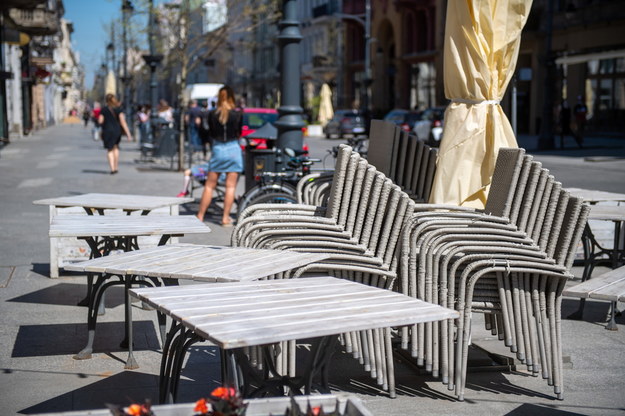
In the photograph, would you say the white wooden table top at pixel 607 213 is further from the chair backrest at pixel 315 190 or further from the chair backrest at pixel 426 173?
the chair backrest at pixel 315 190

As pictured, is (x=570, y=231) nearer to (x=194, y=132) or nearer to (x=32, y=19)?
(x=194, y=132)

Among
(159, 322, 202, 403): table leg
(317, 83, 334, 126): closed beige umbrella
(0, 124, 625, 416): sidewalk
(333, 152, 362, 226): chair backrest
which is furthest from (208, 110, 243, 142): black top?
(317, 83, 334, 126): closed beige umbrella

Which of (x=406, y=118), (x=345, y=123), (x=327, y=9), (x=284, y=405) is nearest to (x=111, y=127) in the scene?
(x=284, y=405)

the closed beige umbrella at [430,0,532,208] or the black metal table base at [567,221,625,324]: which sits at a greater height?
the closed beige umbrella at [430,0,532,208]

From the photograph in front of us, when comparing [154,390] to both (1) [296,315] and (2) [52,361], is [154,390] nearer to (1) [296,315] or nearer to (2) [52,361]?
(2) [52,361]

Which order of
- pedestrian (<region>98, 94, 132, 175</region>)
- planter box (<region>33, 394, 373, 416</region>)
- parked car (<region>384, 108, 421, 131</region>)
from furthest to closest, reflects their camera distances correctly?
parked car (<region>384, 108, 421, 131</region>) → pedestrian (<region>98, 94, 132, 175</region>) → planter box (<region>33, 394, 373, 416</region>)

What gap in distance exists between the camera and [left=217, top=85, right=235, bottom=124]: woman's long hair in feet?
37.6

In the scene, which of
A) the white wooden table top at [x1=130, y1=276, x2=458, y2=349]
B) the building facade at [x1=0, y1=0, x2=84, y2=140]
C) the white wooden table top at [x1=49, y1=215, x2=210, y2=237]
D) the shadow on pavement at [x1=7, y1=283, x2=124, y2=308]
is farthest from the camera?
the building facade at [x1=0, y1=0, x2=84, y2=140]

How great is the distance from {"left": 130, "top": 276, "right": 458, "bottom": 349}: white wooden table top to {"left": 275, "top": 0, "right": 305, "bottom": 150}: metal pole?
28.3 feet

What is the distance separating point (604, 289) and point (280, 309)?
224 centimetres

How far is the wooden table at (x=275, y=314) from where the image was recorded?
10.6 feet

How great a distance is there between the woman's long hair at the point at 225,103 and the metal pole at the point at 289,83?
1111mm

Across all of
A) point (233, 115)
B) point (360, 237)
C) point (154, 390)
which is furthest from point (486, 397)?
A: point (233, 115)

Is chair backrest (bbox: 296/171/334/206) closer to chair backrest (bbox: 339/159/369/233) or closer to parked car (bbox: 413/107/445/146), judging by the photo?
chair backrest (bbox: 339/159/369/233)
